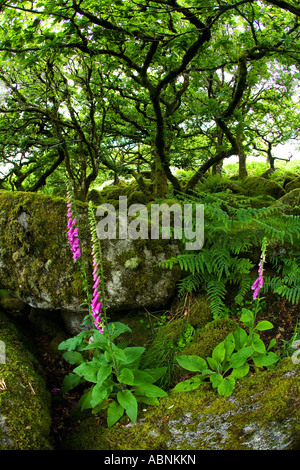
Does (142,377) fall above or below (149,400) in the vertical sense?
above

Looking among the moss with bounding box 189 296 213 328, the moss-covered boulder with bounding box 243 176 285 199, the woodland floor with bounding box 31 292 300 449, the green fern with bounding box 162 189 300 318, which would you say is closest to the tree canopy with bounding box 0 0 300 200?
the moss-covered boulder with bounding box 243 176 285 199

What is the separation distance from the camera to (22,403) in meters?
2.94

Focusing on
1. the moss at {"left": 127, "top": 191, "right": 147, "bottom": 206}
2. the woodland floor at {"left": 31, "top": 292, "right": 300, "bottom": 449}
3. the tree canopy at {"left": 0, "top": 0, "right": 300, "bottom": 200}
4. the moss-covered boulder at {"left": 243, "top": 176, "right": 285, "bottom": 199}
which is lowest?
the woodland floor at {"left": 31, "top": 292, "right": 300, "bottom": 449}

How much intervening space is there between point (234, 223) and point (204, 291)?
103 cm

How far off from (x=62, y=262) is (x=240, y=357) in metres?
2.58

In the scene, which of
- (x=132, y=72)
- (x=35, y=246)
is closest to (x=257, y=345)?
(x=35, y=246)

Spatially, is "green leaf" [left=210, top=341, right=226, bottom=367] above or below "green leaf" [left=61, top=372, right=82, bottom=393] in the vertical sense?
above

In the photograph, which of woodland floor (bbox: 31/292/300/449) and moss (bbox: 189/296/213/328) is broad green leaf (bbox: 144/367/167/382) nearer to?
woodland floor (bbox: 31/292/300/449)

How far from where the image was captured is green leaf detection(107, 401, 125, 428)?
9.67 feet

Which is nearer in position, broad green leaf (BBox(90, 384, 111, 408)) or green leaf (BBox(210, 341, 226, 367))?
broad green leaf (BBox(90, 384, 111, 408))

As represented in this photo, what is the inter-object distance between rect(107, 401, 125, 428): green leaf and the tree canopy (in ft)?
12.5

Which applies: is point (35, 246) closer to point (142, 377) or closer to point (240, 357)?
point (142, 377)

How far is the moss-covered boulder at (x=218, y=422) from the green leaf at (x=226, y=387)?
Result: 0.15 ft

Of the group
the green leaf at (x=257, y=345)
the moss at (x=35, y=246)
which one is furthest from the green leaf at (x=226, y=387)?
the moss at (x=35, y=246)
